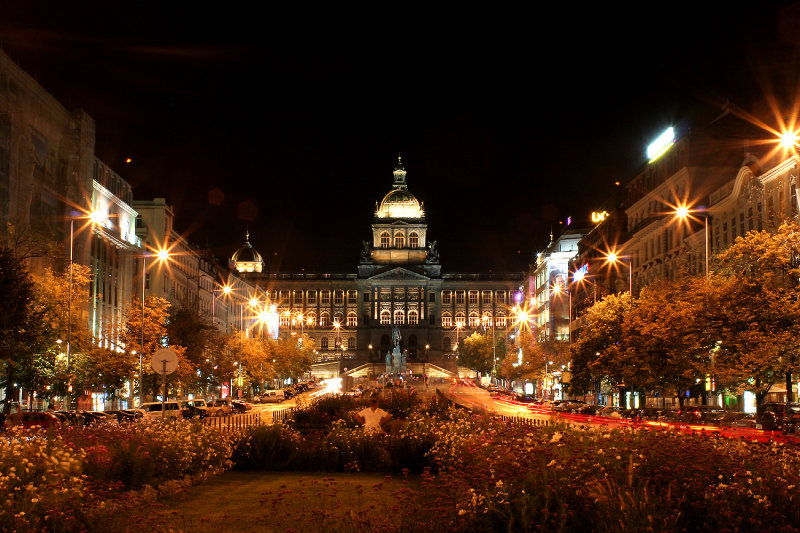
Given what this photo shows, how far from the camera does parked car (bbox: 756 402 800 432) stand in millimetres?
37628

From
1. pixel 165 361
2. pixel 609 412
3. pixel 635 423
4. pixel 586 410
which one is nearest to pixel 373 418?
pixel 165 361

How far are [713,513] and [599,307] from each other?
60.9 meters

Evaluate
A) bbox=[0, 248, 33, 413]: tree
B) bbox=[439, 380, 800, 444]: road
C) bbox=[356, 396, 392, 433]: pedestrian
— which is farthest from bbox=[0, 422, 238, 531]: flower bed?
bbox=[0, 248, 33, 413]: tree

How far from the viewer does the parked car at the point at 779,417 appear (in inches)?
1481

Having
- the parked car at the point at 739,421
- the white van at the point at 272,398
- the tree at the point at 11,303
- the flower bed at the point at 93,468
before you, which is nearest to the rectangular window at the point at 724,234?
the parked car at the point at 739,421

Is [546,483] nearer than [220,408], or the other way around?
[546,483]

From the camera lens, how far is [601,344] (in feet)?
238

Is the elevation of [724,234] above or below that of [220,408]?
above

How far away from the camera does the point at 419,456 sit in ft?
82.2

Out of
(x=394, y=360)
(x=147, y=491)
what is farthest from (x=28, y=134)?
(x=394, y=360)

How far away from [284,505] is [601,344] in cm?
5768

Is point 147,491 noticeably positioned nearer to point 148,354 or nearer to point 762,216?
point 762,216

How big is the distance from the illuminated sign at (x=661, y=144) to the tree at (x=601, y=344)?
21.4 meters

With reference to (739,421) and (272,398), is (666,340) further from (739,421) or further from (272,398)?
(272,398)
